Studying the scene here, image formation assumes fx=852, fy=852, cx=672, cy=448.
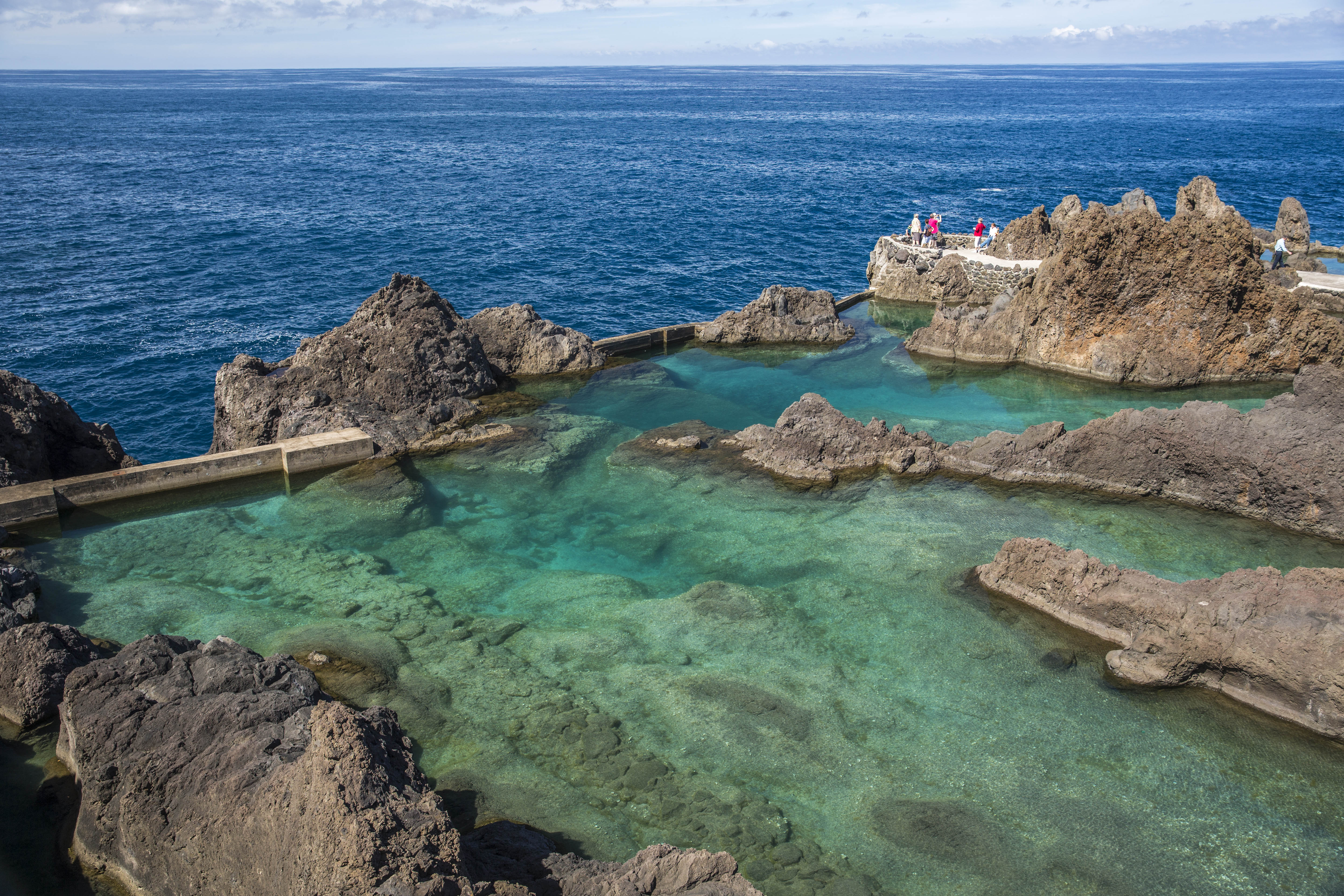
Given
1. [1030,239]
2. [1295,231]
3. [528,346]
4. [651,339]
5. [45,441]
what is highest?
[1030,239]

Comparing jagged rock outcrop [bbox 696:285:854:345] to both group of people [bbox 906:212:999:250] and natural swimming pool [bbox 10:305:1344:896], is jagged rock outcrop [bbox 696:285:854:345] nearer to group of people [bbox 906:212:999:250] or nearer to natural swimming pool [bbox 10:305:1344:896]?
natural swimming pool [bbox 10:305:1344:896]

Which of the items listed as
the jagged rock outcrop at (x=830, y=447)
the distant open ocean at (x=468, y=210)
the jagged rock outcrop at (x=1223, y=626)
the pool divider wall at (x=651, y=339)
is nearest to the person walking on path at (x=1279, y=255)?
the distant open ocean at (x=468, y=210)

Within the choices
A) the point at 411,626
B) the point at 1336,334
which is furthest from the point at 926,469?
the point at 1336,334

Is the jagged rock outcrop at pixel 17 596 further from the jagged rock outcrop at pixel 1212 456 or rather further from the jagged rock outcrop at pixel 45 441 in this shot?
the jagged rock outcrop at pixel 1212 456

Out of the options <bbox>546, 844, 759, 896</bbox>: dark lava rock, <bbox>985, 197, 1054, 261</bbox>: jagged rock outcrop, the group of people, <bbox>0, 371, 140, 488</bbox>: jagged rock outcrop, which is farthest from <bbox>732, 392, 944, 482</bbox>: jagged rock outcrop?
Answer: the group of people

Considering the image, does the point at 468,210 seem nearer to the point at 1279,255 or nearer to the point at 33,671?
the point at 1279,255

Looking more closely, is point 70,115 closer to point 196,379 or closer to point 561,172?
point 561,172

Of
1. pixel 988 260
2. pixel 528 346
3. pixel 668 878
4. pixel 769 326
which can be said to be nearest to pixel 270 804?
pixel 668 878
